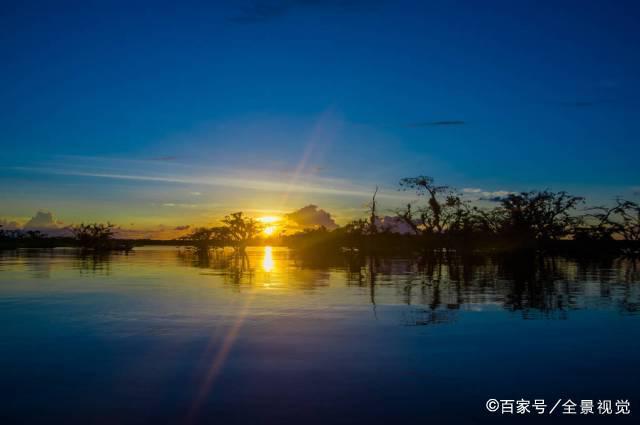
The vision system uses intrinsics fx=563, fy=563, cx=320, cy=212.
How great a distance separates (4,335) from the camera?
1315 cm

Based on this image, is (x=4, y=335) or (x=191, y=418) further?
(x=4, y=335)

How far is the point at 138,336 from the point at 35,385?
14.4 ft

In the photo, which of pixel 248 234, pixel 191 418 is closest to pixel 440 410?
pixel 191 418

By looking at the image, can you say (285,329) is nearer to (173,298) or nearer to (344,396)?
(344,396)

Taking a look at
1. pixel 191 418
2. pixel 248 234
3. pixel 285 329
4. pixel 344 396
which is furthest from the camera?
pixel 248 234

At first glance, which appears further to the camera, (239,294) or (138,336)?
(239,294)

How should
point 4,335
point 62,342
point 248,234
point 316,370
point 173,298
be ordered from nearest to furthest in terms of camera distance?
point 316,370 → point 62,342 → point 4,335 → point 173,298 → point 248,234

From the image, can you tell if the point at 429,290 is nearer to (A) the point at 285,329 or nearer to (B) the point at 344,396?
(A) the point at 285,329

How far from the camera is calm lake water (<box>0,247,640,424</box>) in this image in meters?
7.82

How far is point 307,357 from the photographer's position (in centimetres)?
1100

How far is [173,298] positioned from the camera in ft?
68.9

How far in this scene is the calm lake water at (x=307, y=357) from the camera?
308 inches

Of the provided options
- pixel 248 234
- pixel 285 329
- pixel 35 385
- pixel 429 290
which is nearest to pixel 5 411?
pixel 35 385

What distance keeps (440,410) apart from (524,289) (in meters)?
18.8
